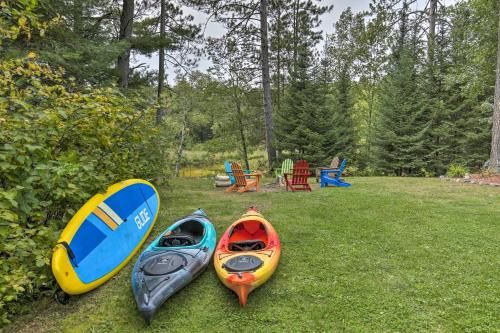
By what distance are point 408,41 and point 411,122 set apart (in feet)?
17.3

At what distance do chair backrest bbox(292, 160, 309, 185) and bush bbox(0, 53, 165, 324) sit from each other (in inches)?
160

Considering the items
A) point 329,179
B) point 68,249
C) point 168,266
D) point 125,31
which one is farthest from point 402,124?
point 68,249

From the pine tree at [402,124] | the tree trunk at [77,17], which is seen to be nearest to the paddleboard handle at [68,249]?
the tree trunk at [77,17]

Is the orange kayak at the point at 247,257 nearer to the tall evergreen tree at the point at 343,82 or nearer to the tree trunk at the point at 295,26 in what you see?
the tall evergreen tree at the point at 343,82

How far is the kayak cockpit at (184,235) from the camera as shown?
3.55 metres

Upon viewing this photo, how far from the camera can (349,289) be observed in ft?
9.56

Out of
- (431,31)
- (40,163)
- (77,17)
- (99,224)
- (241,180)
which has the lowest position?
(99,224)

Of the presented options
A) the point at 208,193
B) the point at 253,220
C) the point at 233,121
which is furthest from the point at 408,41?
the point at 253,220

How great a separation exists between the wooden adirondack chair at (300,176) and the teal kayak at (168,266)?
361cm

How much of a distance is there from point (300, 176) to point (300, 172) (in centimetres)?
13

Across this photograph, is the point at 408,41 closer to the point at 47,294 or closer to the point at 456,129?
the point at 456,129

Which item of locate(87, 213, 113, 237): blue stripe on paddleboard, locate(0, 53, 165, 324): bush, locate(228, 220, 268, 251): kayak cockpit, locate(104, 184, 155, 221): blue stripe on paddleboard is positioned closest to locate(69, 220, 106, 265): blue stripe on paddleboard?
locate(87, 213, 113, 237): blue stripe on paddleboard

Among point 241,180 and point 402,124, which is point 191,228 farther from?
point 402,124

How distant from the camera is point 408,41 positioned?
15.2 m
